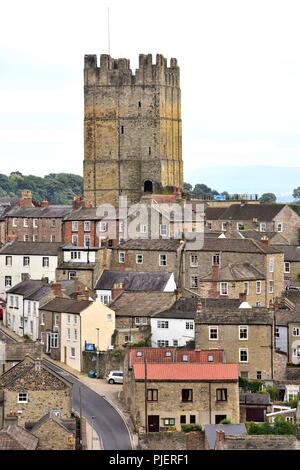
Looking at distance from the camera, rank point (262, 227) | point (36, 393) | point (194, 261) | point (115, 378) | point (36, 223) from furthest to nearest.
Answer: point (262, 227) < point (36, 223) < point (194, 261) < point (115, 378) < point (36, 393)

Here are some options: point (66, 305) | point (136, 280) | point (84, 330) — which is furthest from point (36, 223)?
point (84, 330)

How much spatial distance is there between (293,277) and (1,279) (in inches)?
703

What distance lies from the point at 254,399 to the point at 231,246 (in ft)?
65.3

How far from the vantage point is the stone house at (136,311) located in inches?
3248

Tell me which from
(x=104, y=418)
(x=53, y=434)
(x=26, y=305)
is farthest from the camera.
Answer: (x=26, y=305)

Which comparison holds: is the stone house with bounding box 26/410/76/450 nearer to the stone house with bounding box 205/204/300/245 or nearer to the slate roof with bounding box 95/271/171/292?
the slate roof with bounding box 95/271/171/292

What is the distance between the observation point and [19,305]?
89125 millimetres

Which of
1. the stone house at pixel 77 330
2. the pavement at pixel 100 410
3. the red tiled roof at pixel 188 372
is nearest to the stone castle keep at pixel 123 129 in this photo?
the stone house at pixel 77 330

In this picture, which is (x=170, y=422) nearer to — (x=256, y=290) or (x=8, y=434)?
(x=8, y=434)

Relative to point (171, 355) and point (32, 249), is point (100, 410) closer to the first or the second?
point (171, 355)

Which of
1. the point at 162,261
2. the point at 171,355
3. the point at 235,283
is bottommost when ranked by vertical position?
the point at 171,355

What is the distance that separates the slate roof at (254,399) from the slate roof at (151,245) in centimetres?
1976

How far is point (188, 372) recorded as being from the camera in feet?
234

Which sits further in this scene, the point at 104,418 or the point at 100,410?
the point at 100,410
